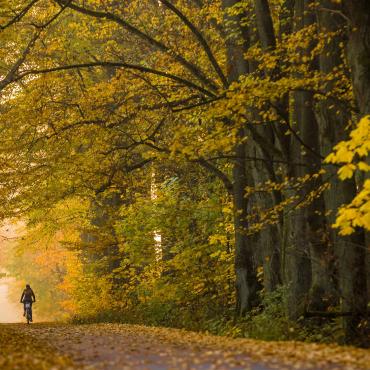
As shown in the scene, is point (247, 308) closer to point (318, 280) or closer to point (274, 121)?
point (318, 280)

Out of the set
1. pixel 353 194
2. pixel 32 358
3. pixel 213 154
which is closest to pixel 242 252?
pixel 213 154

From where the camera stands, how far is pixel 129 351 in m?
9.85

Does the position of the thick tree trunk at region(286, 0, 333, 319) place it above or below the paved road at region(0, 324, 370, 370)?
above

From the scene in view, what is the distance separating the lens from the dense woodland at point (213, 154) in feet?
39.7

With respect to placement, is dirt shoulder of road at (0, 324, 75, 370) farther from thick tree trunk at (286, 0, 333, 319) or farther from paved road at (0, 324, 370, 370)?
thick tree trunk at (286, 0, 333, 319)

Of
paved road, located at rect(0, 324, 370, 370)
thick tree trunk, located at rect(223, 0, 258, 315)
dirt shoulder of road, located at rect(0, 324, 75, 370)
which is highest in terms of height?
thick tree trunk, located at rect(223, 0, 258, 315)

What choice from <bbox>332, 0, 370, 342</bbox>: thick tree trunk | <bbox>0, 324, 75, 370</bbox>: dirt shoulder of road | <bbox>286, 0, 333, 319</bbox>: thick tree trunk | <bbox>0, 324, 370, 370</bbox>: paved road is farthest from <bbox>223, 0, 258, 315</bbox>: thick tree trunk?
<bbox>0, 324, 75, 370</bbox>: dirt shoulder of road

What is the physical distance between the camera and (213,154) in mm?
18500

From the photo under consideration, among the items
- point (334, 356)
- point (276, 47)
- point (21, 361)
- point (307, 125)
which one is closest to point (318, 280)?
point (307, 125)

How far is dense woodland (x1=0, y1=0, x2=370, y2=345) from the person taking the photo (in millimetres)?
12086

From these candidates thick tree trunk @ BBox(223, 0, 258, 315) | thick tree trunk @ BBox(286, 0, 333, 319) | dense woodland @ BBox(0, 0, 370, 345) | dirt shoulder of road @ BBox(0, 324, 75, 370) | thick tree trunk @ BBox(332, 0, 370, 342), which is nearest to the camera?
dirt shoulder of road @ BBox(0, 324, 75, 370)

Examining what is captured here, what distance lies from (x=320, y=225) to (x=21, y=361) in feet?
25.6

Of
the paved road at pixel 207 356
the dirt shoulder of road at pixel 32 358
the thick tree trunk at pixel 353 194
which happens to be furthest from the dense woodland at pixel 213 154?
the dirt shoulder of road at pixel 32 358

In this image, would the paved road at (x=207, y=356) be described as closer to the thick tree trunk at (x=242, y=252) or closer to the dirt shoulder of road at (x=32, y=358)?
the dirt shoulder of road at (x=32, y=358)
